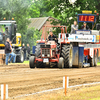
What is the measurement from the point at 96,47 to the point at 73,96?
47.7 ft

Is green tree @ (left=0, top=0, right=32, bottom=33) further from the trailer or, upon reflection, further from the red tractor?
the red tractor

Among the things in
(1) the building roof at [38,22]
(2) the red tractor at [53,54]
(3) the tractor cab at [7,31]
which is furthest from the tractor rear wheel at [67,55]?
(1) the building roof at [38,22]

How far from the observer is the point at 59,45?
20.0 meters

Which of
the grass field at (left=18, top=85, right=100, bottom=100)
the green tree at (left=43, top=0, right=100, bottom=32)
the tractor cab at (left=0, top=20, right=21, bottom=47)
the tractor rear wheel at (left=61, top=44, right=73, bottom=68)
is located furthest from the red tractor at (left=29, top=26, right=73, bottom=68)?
the green tree at (left=43, top=0, right=100, bottom=32)

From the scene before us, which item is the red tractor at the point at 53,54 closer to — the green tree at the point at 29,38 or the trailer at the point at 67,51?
the trailer at the point at 67,51

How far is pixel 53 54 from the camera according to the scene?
19422mm

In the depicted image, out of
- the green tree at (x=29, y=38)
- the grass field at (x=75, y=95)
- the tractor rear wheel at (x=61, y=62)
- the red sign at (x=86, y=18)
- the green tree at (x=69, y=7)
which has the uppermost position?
the green tree at (x=69, y=7)

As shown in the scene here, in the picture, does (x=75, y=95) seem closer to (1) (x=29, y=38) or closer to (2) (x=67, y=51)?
(2) (x=67, y=51)

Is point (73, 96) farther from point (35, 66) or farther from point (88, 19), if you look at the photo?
point (88, 19)

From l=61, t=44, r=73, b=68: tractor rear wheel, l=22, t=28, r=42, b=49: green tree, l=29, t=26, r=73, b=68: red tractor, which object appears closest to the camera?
l=29, t=26, r=73, b=68: red tractor

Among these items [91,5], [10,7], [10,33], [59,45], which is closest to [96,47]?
[59,45]

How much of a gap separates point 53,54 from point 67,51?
81cm

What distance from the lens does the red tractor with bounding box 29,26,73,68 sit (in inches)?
750

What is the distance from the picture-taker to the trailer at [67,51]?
1911 centimetres
